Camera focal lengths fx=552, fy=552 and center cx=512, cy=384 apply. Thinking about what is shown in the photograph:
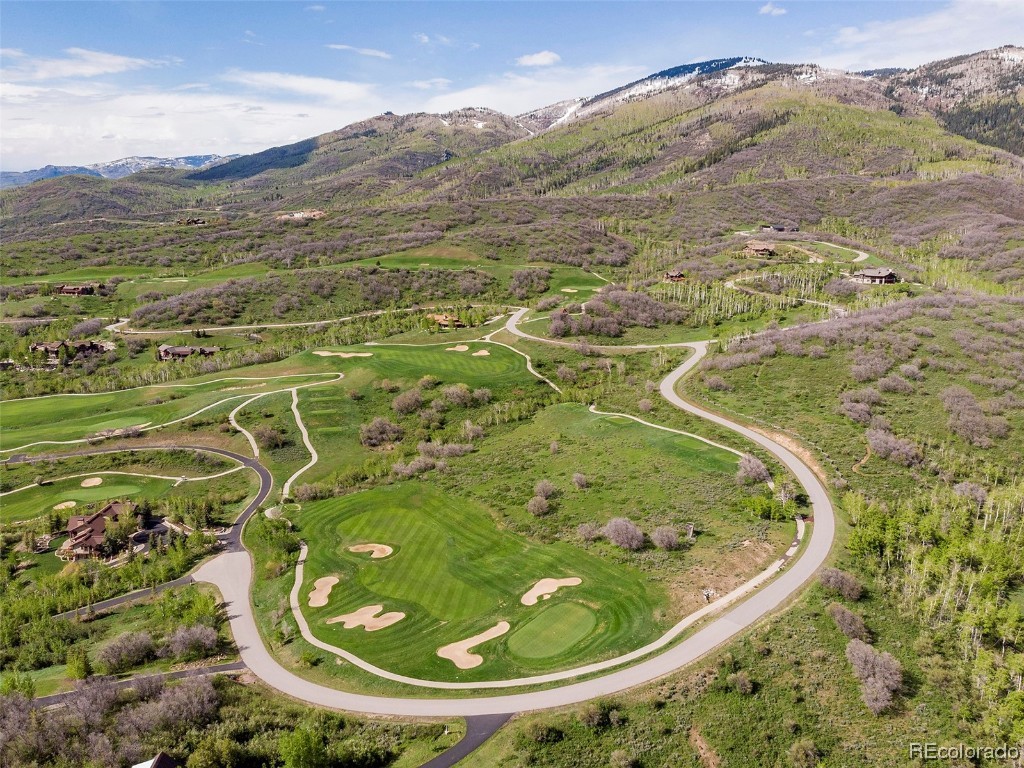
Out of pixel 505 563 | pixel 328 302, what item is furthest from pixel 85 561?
pixel 328 302

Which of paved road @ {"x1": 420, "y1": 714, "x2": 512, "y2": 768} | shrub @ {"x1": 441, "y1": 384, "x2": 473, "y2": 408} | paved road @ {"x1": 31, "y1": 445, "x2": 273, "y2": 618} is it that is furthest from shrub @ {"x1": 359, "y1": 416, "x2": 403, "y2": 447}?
paved road @ {"x1": 420, "y1": 714, "x2": 512, "y2": 768}

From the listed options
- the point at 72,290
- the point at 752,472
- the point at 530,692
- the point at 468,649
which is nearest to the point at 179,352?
the point at 72,290

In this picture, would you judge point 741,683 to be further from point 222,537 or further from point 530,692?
point 222,537

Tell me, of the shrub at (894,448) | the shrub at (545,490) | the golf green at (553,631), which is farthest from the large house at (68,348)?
the shrub at (894,448)

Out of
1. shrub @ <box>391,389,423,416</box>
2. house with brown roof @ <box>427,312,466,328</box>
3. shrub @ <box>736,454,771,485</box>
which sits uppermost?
house with brown roof @ <box>427,312,466,328</box>

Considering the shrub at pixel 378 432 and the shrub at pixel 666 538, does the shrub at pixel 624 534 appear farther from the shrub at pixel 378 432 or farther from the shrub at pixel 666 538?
the shrub at pixel 378 432

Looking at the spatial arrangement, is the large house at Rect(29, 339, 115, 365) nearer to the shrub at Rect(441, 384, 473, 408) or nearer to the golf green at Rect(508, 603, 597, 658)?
the shrub at Rect(441, 384, 473, 408)
